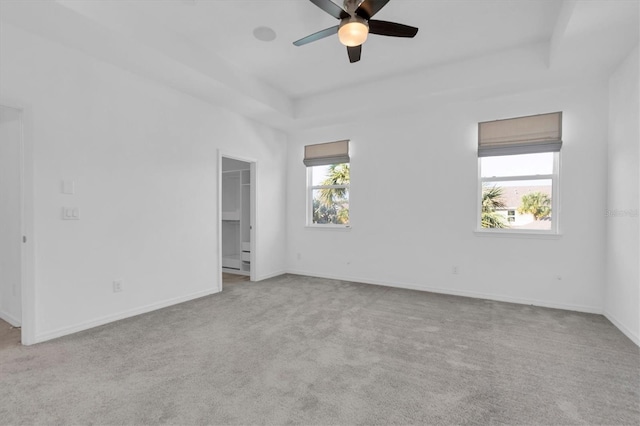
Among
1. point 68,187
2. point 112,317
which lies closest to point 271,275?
point 112,317

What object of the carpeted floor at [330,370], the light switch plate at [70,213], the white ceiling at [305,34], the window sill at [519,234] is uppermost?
the white ceiling at [305,34]

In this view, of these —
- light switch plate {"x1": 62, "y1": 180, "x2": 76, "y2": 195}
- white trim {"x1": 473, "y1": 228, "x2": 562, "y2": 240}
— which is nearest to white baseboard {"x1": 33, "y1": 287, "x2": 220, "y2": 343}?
light switch plate {"x1": 62, "y1": 180, "x2": 76, "y2": 195}

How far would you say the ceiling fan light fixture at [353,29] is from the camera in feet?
7.89

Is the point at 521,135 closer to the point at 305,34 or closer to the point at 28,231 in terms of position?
the point at 305,34

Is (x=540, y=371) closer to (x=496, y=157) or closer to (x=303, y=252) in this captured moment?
(x=496, y=157)

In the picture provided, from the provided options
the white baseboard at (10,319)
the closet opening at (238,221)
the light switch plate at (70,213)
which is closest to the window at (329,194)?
the closet opening at (238,221)

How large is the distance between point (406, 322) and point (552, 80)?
10.6 ft

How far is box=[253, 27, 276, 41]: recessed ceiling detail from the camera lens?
330cm

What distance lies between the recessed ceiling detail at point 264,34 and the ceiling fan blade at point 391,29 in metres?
1.21

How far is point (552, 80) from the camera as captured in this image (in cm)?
374

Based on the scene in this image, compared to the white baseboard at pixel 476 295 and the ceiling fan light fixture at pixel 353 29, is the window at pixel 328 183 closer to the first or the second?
the white baseboard at pixel 476 295

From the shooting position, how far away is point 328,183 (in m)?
5.78

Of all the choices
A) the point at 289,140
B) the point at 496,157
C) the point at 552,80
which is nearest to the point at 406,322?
the point at 496,157

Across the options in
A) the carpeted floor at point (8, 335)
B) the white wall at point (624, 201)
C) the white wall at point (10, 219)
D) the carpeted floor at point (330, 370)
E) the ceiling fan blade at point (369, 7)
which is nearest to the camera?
the carpeted floor at point (330, 370)
